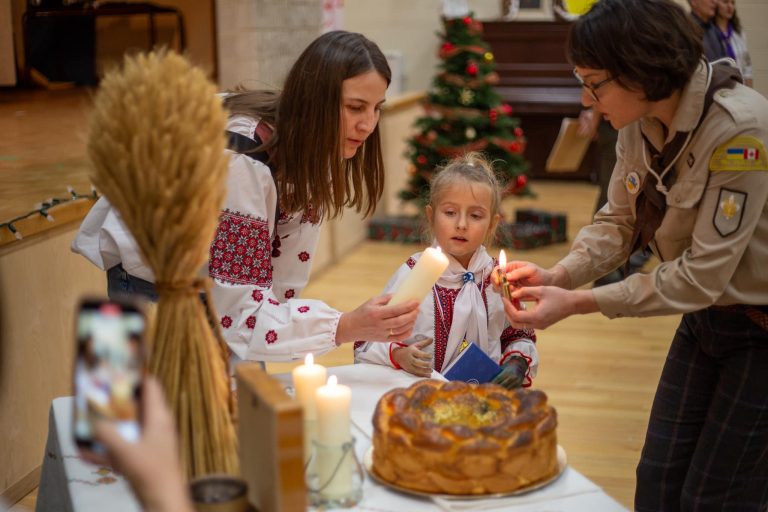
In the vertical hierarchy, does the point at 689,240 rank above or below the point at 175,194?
below

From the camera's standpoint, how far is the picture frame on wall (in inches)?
365

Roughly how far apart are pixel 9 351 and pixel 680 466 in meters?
2.06

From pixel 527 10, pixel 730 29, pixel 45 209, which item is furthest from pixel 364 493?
pixel 527 10

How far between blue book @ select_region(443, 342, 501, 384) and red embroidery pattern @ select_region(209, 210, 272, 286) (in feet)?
1.52

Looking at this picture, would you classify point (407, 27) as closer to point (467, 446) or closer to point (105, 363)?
point (467, 446)

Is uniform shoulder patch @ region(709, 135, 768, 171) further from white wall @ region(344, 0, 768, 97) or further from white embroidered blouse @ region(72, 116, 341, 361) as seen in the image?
white wall @ region(344, 0, 768, 97)

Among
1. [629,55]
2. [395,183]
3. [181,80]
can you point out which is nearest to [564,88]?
[395,183]

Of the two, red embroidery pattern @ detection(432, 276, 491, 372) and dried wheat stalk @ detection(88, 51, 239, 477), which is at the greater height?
dried wheat stalk @ detection(88, 51, 239, 477)

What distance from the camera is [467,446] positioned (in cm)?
133

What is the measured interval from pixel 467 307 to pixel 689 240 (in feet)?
2.32

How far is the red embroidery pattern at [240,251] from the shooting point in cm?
194

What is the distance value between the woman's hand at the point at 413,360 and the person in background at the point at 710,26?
312 cm

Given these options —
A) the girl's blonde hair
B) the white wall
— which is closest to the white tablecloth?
the girl's blonde hair

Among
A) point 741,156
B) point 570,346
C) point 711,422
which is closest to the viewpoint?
point 741,156
